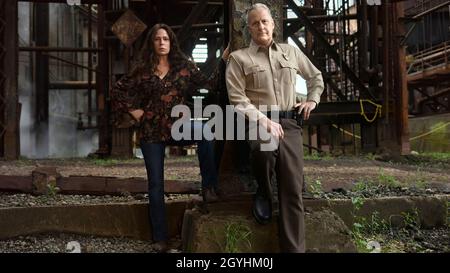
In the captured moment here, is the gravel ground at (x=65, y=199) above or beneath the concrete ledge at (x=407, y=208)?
above

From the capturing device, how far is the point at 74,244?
11.2ft

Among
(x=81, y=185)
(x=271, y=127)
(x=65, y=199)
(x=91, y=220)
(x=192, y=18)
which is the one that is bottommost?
(x=91, y=220)

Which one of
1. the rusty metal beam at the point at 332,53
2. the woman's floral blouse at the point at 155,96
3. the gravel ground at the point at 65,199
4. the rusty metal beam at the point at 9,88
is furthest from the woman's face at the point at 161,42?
the rusty metal beam at the point at 9,88

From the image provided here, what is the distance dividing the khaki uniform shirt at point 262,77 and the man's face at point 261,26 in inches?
2.5

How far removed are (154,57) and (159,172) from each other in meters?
0.87

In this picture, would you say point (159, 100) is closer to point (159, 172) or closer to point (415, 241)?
point (159, 172)

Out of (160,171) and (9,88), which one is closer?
(160,171)

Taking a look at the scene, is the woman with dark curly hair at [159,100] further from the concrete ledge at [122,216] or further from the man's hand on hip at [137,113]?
the concrete ledge at [122,216]

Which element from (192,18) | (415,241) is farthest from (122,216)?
(192,18)

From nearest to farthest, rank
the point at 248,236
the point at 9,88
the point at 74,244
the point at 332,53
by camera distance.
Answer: the point at 248,236 < the point at 74,244 < the point at 332,53 < the point at 9,88

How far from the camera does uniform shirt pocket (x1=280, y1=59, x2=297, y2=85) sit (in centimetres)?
274

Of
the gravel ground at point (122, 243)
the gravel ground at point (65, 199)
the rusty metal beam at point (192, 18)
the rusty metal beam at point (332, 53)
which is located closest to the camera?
the gravel ground at point (122, 243)

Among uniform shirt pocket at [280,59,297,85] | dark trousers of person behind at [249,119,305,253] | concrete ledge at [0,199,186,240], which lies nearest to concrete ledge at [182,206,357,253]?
dark trousers of person behind at [249,119,305,253]

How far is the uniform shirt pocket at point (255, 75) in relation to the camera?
8.93 ft
